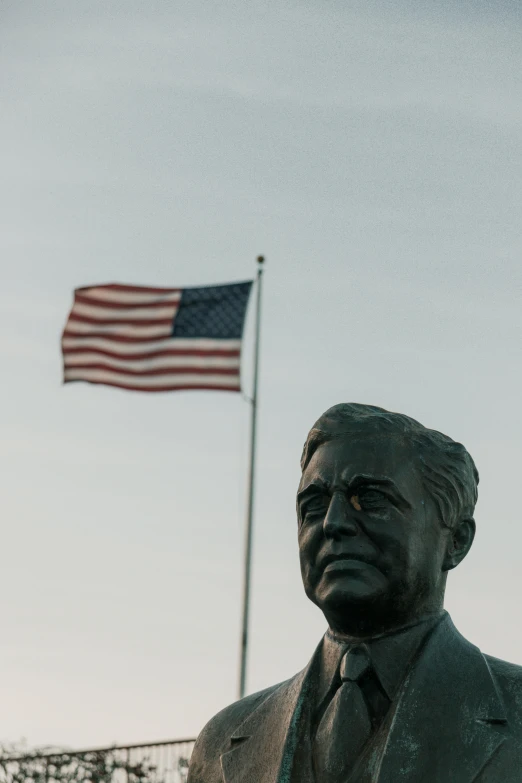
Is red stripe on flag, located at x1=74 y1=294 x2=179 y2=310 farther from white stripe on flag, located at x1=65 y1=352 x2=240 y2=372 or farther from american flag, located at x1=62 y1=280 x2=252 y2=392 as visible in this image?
white stripe on flag, located at x1=65 y1=352 x2=240 y2=372

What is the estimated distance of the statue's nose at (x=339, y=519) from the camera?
591 cm

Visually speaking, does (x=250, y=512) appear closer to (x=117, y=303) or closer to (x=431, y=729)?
(x=117, y=303)

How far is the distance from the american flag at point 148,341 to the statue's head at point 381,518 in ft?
46.2

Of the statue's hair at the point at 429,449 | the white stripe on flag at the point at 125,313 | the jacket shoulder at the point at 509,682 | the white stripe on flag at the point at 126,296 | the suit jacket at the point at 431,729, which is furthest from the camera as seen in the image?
the white stripe on flag at the point at 126,296

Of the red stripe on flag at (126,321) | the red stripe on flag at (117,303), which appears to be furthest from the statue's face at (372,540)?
the red stripe on flag at (117,303)

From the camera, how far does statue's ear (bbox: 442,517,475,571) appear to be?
6.05 metres

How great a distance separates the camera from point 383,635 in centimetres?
596

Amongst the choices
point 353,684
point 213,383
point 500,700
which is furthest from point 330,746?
point 213,383

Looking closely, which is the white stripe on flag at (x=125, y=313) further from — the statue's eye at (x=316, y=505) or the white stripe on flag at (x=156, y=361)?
the statue's eye at (x=316, y=505)

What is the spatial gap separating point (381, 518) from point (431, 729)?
0.71m

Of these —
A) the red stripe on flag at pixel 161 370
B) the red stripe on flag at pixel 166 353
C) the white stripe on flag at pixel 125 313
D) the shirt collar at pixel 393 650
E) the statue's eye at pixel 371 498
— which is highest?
the white stripe on flag at pixel 125 313

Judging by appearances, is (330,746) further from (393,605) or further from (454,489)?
(454,489)

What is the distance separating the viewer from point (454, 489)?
604 cm

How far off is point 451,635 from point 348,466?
66cm
